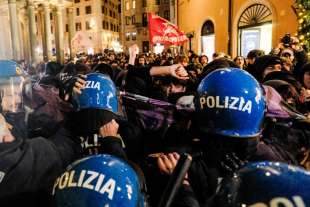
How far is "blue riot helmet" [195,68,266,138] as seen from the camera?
7.72ft

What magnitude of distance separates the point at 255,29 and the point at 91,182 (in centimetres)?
1608

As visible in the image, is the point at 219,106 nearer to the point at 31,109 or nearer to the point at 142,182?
the point at 142,182

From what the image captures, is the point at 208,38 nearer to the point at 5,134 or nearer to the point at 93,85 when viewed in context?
the point at 93,85

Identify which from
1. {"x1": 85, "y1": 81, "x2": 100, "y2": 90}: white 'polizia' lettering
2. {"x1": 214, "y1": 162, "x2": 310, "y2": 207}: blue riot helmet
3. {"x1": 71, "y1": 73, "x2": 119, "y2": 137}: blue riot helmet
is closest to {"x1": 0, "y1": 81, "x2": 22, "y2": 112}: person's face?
{"x1": 71, "y1": 73, "x2": 119, "y2": 137}: blue riot helmet

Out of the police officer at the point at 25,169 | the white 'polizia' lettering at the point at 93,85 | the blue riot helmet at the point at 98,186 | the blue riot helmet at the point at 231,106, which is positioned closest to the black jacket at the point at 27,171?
the police officer at the point at 25,169

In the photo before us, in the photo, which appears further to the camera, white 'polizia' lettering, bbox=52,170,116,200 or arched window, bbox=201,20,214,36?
arched window, bbox=201,20,214,36

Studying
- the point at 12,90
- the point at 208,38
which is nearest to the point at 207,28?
the point at 208,38

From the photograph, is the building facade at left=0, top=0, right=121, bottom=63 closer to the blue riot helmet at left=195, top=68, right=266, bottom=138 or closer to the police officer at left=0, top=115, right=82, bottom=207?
the blue riot helmet at left=195, top=68, right=266, bottom=138

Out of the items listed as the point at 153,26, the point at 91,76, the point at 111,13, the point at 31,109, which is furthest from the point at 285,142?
the point at 111,13

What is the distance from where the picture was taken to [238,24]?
17688mm

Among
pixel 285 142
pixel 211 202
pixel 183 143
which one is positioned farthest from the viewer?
pixel 285 142

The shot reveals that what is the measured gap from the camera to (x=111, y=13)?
88.9m

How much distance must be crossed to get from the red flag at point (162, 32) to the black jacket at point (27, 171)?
28.4ft

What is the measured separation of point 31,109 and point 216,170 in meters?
1.70
